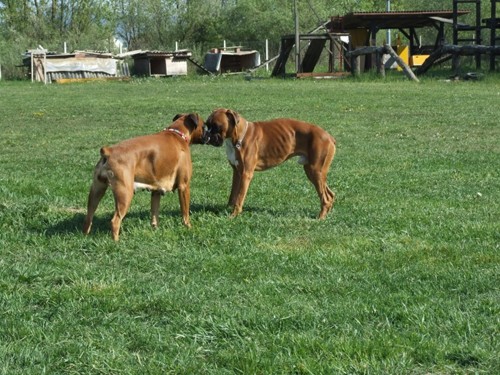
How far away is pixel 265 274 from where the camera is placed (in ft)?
19.8

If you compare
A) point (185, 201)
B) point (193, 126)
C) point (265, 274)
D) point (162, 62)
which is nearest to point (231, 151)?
point (193, 126)

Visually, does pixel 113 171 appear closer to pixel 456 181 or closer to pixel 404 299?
pixel 404 299

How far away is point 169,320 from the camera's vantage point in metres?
5.04

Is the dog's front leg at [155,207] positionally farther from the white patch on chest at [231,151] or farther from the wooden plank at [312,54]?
the wooden plank at [312,54]

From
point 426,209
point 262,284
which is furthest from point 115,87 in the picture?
point 262,284

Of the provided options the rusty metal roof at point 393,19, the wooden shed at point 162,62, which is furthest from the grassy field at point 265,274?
the wooden shed at point 162,62

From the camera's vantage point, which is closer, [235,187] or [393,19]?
[235,187]

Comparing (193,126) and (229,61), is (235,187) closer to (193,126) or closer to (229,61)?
(193,126)

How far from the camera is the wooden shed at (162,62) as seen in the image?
4578 centimetres

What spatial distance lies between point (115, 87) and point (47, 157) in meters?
21.5

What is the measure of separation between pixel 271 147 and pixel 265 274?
273 centimetres

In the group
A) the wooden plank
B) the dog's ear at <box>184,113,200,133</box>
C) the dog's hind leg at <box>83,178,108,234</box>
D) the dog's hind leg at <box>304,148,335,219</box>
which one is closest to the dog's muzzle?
the dog's ear at <box>184,113,200,133</box>

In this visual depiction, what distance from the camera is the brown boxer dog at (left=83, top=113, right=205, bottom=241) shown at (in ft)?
23.1

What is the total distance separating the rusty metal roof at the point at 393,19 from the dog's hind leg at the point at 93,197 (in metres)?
30.4
